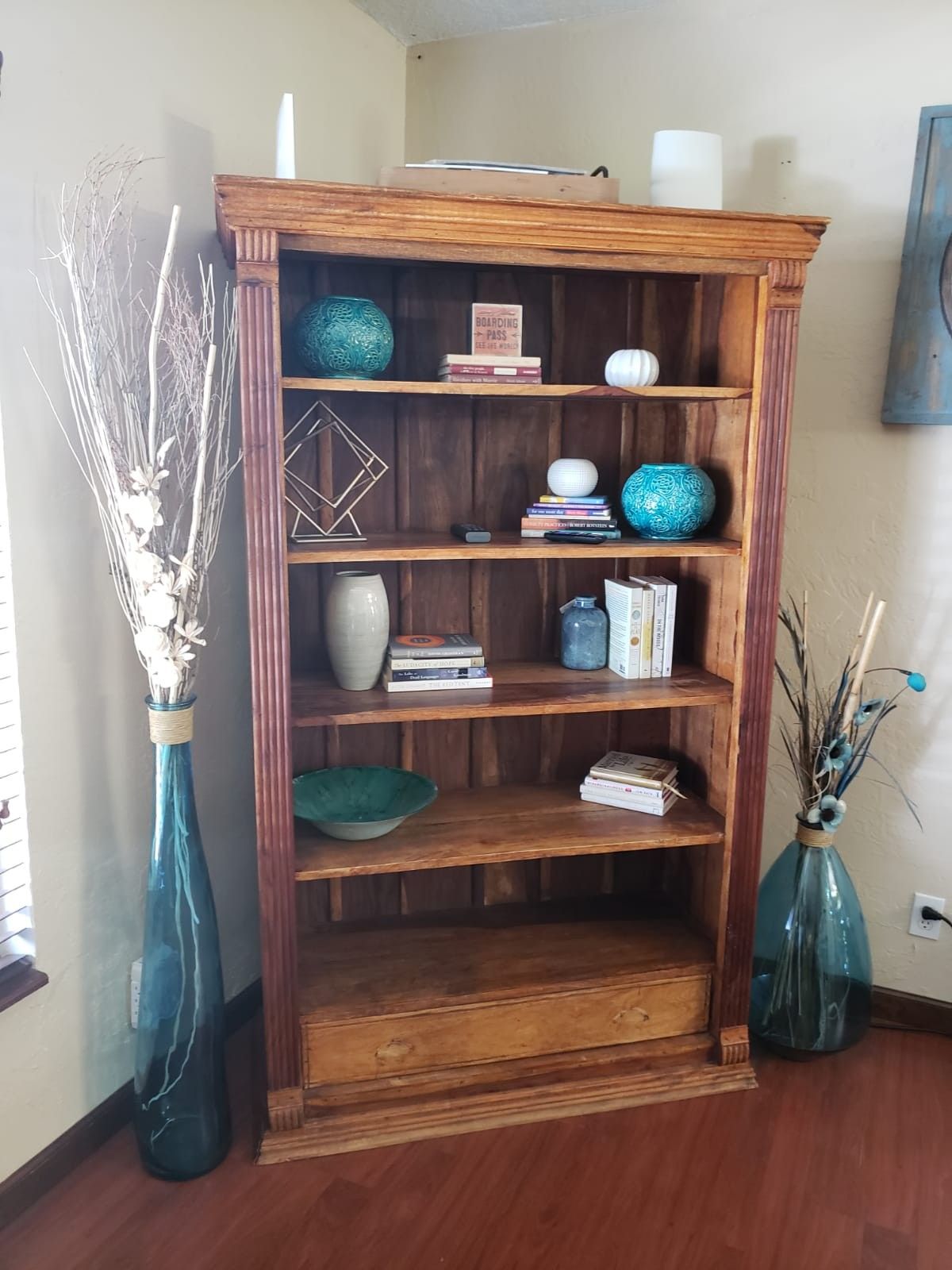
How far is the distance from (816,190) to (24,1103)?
8.07ft

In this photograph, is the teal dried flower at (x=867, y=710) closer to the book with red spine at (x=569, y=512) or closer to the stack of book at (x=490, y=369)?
the book with red spine at (x=569, y=512)

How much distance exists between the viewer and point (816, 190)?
220 cm

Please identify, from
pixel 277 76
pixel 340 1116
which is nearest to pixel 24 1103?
pixel 340 1116

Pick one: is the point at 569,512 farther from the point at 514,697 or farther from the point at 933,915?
the point at 933,915

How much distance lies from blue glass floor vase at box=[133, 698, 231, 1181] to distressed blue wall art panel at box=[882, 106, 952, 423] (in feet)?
5.48

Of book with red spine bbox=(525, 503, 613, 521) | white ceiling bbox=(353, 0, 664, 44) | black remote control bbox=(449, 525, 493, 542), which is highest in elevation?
white ceiling bbox=(353, 0, 664, 44)

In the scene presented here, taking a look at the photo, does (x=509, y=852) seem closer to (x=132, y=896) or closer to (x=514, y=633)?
(x=514, y=633)

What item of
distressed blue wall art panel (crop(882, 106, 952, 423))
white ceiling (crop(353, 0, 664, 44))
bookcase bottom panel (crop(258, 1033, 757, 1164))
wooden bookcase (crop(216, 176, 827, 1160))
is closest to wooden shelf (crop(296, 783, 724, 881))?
wooden bookcase (crop(216, 176, 827, 1160))

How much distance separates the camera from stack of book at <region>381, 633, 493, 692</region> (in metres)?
2.04

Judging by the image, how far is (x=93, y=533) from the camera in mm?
1773

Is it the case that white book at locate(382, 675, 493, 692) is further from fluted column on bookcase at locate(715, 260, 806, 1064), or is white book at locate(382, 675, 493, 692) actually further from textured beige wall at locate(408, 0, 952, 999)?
textured beige wall at locate(408, 0, 952, 999)

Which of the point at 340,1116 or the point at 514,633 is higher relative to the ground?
the point at 514,633

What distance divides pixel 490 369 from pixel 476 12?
99 cm

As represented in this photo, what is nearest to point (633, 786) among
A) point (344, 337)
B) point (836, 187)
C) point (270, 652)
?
point (270, 652)
